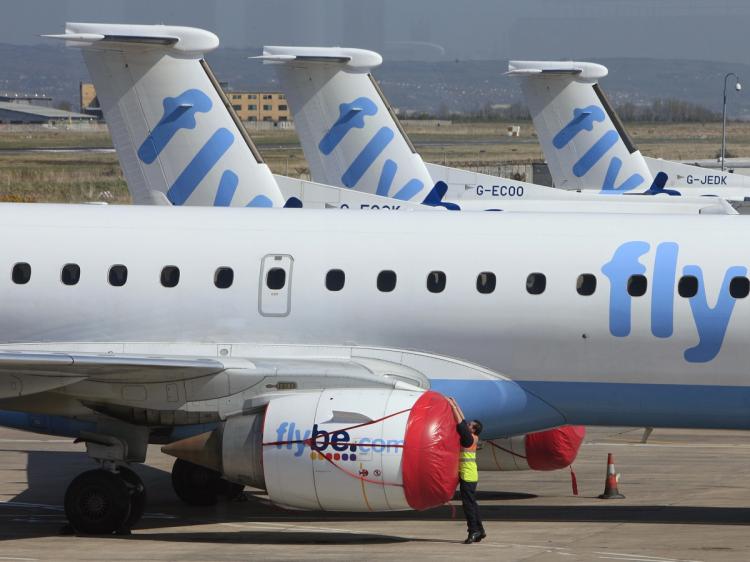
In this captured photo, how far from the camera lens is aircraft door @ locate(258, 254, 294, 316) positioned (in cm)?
1997

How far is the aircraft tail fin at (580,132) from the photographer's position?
5341 cm

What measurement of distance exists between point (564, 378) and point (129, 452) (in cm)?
623

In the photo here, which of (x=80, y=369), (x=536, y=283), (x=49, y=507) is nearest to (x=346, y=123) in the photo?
(x=49, y=507)

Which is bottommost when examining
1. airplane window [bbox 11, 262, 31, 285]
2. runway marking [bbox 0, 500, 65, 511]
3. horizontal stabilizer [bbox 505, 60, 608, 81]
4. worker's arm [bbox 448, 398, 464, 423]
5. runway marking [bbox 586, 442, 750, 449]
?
runway marking [bbox 586, 442, 750, 449]

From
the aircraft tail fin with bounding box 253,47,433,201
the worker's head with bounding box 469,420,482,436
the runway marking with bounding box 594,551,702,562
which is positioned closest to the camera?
the runway marking with bounding box 594,551,702,562

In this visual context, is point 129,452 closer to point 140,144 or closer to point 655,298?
point 655,298

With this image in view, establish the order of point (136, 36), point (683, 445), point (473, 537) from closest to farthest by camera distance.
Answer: point (473, 537) → point (683, 445) → point (136, 36)

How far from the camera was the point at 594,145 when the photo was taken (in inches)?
2116

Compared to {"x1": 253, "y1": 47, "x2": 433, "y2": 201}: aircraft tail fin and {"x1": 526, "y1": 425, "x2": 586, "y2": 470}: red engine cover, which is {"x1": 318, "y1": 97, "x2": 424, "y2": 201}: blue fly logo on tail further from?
{"x1": 526, "y1": 425, "x2": 586, "y2": 470}: red engine cover

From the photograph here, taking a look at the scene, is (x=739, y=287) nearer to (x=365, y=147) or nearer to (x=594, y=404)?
A: (x=594, y=404)

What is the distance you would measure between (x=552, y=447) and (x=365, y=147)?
19.5 metres

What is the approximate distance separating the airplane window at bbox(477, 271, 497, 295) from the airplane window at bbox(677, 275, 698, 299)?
2544mm

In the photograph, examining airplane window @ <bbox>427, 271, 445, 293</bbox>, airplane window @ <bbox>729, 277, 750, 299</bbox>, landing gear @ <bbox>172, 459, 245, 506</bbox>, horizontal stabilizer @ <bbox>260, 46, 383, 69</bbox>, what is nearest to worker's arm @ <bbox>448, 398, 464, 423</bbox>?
airplane window @ <bbox>427, 271, 445, 293</bbox>

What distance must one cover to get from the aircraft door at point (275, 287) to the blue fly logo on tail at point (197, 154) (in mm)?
8096
